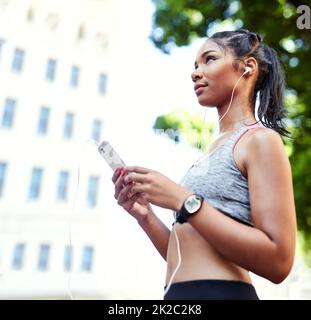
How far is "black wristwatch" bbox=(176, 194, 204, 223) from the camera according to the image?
65 cm

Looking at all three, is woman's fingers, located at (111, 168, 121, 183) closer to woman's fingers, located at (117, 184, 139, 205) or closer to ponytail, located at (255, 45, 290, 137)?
woman's fingers, located at (117, 184, 139, 205)

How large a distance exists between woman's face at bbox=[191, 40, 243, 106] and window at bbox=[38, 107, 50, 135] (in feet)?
28.3

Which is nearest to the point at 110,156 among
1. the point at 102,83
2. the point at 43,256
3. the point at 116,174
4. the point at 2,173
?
the point at 116,174

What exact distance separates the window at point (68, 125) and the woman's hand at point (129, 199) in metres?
8.82

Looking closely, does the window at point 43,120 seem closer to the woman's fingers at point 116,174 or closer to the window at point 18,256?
the window at point 18,256

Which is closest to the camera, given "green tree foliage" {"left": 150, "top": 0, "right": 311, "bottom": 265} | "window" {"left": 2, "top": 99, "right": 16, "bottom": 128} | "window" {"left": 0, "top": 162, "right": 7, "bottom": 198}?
"green tree foliage" {"left": 150, "top": 0, "right": 311, "bottom": 265}

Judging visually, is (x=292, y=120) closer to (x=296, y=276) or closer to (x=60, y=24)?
(x=296, y=276)

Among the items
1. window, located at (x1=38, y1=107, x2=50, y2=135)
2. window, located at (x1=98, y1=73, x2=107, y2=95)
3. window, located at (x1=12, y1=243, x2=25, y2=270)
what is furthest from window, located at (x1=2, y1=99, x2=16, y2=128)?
window, located at (x1=12, y1=243, x2=25, y2=270)

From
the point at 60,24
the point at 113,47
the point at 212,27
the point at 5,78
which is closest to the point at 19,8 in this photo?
the point at 60,24

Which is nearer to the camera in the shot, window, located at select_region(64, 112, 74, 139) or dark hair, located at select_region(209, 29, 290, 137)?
dark hair, located at select_region(209, 29, 290, 137)

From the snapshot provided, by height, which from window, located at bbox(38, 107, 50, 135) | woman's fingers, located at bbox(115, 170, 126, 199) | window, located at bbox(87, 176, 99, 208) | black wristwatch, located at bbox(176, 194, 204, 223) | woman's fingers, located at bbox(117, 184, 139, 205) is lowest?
black wristwatch, located at bbox(176, 194, 204, 223)

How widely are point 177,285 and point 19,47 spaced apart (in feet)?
29.9

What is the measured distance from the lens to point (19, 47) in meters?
9.00

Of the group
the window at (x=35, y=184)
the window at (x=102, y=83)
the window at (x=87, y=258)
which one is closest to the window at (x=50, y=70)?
the window at (x=102, y=83)
